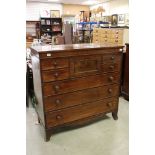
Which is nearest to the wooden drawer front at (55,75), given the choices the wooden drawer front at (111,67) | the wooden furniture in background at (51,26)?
the wooden drawer front at (111,67)

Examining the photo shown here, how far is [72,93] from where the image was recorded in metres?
2.41

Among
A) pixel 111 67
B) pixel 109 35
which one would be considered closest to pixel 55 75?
pixel 111 67

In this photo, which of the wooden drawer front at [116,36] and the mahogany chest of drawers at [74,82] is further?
the wooden drawer front at [116,36]

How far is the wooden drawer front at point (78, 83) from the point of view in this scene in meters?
2.24

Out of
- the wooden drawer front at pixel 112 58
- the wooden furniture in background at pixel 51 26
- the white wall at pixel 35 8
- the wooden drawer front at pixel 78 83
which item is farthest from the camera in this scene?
the wooden furniture in background at pixel 51 26

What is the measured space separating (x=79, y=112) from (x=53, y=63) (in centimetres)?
77

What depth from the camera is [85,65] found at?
8.00 ft

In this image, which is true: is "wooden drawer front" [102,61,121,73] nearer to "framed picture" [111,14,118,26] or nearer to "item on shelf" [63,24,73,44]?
"item on shelf" [63,24,73,44]

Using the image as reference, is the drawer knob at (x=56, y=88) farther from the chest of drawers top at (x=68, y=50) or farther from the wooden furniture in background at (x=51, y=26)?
the wooden furniture in background at (x=51, y=26)

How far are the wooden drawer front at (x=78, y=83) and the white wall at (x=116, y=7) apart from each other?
601 cm

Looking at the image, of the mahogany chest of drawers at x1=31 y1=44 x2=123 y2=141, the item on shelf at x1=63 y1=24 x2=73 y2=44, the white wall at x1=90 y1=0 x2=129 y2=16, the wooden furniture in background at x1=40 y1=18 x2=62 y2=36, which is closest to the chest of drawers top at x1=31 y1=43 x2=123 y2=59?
the mahogany chest of drawers at x1=31 y1=44 x2=123 y2=141
